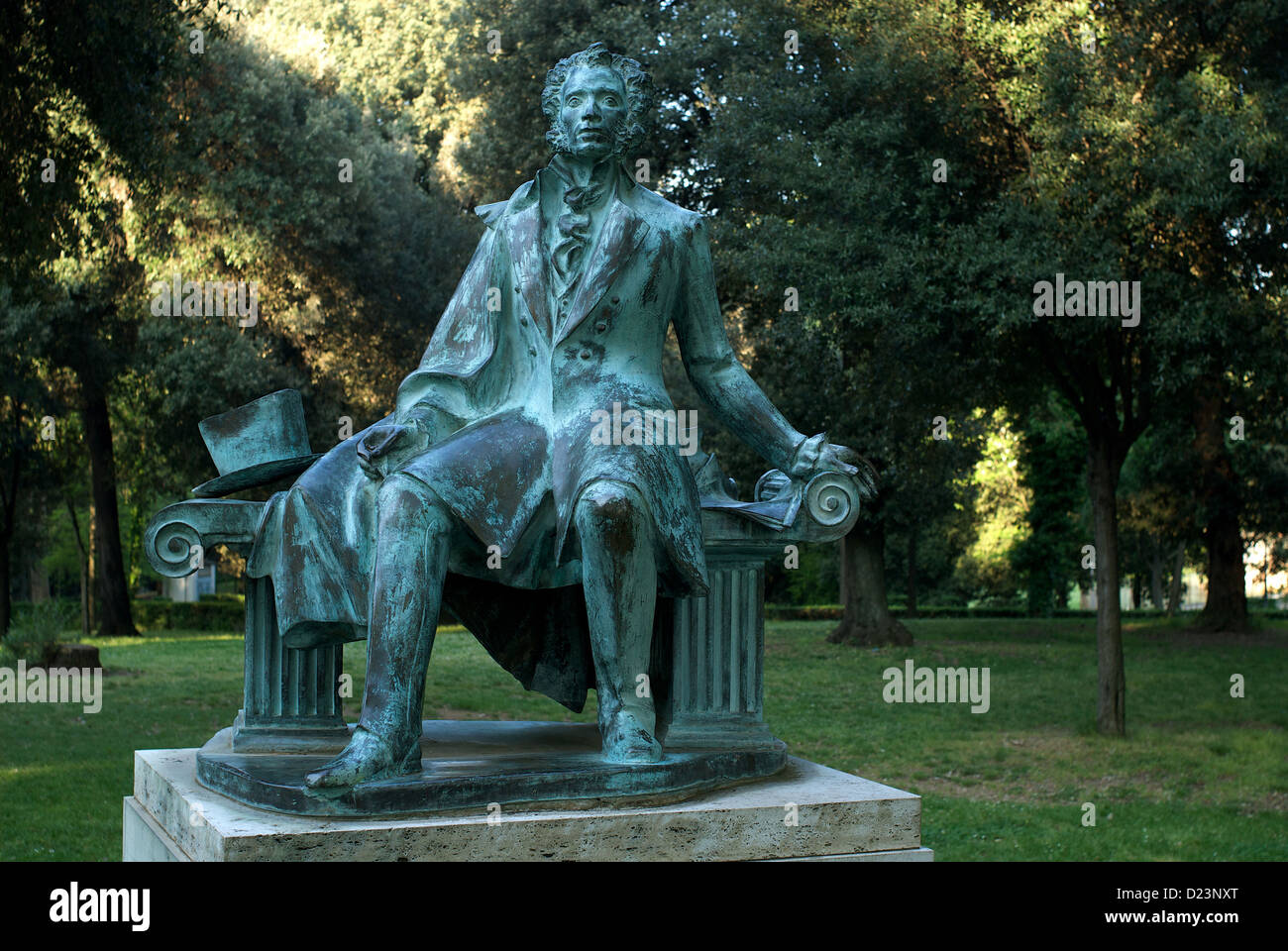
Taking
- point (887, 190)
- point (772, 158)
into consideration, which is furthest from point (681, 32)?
point (887, 190)

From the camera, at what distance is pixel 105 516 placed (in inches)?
1021

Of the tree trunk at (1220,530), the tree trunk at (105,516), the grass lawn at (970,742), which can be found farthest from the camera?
the tree trunk at (105,516)

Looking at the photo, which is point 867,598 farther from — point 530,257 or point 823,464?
point 530,257

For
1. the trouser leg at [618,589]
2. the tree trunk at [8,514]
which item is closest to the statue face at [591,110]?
the trouser leg at [618,589]

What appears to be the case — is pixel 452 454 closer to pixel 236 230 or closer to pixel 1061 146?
pixel 1061 146

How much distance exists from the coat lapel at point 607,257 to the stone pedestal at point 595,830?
54.0 inches

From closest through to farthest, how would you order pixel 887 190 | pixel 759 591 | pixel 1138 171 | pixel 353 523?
pixel 353 523 < pixel 759 591 < pixel 1138 171 < pixel 887 190

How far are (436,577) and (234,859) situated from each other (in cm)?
85

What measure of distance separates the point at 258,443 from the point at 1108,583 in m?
9.93

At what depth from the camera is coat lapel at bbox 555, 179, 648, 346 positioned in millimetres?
3895

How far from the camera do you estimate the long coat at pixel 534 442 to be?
3676mm

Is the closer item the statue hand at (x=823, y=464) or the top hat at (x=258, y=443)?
the statue hand at (x=823, y=464)

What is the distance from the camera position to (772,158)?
13406 mm

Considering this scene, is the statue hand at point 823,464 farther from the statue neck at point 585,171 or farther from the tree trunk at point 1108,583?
the tree trunk at point 1108,583
